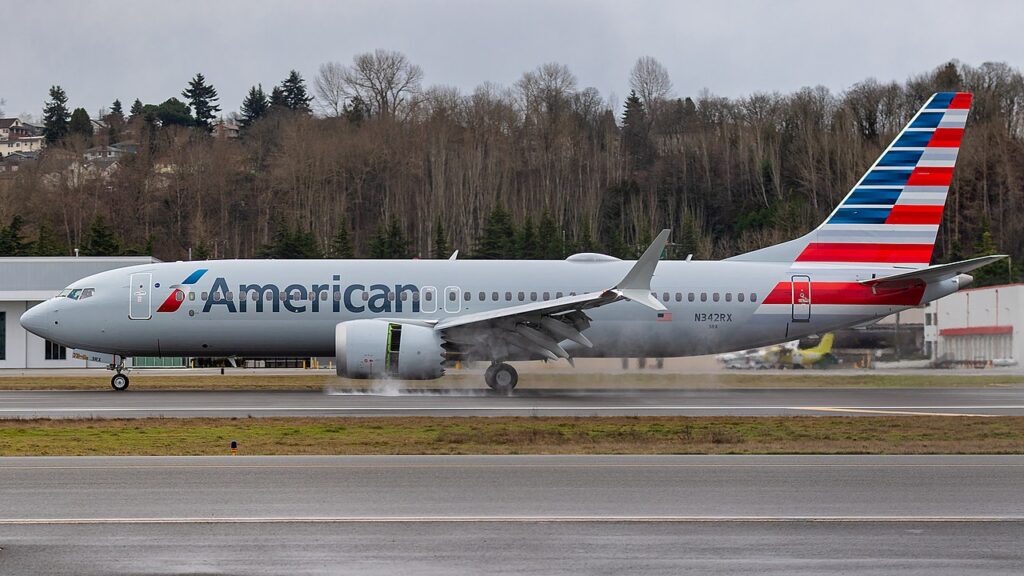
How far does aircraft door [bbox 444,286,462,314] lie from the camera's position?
31.9 m

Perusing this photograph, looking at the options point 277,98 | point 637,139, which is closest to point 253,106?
point 277,98

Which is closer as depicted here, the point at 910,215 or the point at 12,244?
the point at 910,215

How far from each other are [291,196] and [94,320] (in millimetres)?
60876

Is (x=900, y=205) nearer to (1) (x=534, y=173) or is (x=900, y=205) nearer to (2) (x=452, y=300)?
(2) (x=452, y=300)

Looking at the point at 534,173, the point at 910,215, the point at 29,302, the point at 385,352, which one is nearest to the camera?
the point at 385,352

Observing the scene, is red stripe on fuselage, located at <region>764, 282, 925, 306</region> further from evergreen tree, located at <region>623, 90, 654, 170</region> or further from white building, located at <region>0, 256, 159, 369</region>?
evergreen tree, located at <region>623, 90, 654, 170</region>

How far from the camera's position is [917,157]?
3391 cm

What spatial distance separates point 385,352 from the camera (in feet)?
96.0

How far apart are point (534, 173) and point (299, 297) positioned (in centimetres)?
6630

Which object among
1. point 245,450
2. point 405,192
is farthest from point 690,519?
point 405,192

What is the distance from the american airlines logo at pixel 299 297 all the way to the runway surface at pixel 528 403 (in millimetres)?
2237

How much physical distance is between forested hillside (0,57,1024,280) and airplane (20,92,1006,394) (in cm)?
4556

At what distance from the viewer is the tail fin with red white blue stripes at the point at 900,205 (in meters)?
33.6

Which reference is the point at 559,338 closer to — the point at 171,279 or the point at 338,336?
the point at 338,336
